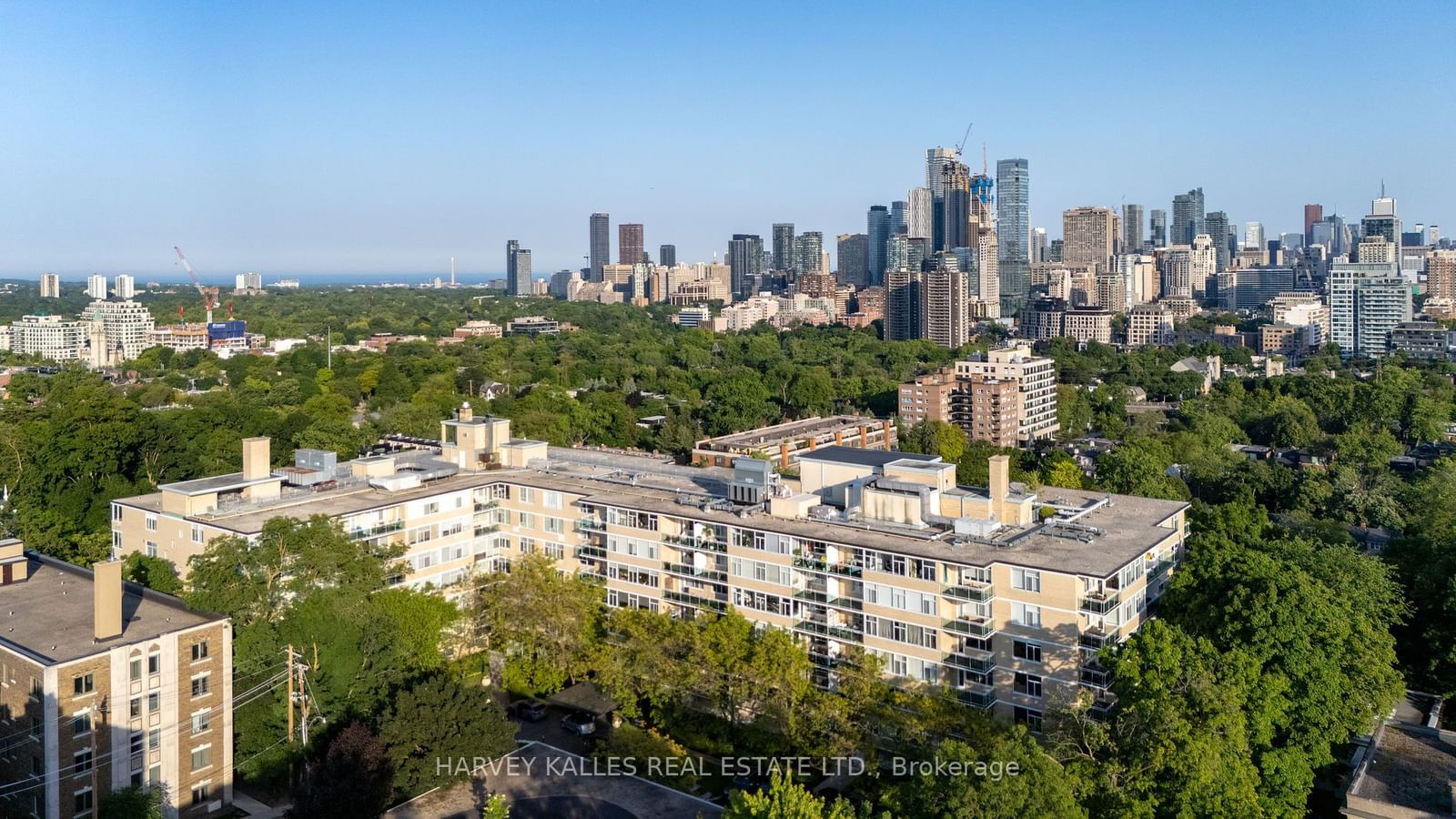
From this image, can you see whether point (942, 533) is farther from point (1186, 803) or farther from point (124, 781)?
point (124, 781)

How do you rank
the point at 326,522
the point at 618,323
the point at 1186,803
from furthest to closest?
the point at 618,323
the point at 326,522
the point at 1186,803

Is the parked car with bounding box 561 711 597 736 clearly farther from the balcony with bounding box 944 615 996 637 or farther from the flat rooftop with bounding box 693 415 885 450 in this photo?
the flat rooftop with bounding box 693 415 885 450

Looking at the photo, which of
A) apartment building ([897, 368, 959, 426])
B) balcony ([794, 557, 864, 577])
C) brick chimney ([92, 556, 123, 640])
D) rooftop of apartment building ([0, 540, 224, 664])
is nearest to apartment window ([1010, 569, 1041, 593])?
balcony ([794, 557, 864, 577])

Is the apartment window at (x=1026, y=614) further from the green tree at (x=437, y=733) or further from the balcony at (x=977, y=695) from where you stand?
the green tree at (x=437, y=733)

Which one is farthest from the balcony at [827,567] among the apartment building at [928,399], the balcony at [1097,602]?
the apartment building at [928,399]

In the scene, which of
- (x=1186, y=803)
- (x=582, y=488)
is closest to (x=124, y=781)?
(x=582, y=488)

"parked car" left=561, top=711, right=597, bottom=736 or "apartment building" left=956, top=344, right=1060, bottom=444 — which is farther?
"apartment building" left=956, top=344, right=1060, bottom=444

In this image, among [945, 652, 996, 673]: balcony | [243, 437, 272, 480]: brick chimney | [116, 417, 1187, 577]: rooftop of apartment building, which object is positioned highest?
[243, 437, 272, 480]: brick chimney
